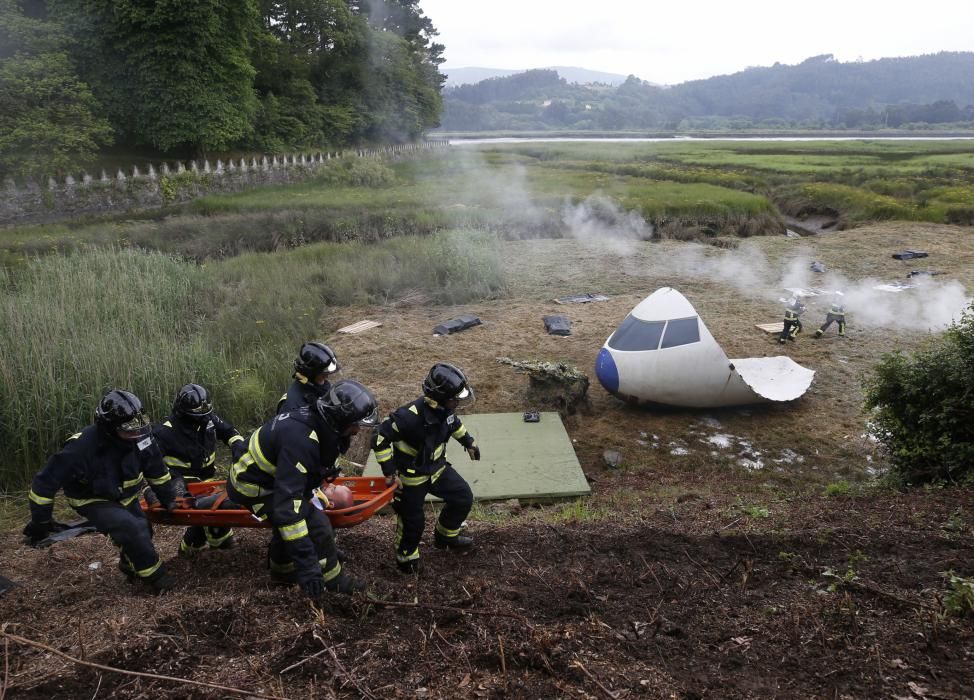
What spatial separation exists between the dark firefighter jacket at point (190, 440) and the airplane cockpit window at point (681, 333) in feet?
22.5

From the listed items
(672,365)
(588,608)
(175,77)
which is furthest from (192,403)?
(175,77)

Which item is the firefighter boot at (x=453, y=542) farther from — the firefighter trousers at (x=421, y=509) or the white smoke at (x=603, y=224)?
the white smoke at (x=603, y=224)

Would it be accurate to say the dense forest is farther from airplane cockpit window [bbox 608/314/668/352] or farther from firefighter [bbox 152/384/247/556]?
firefighter [bbox 152/384/247/556]

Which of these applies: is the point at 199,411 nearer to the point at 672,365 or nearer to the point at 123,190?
the point at 672,365

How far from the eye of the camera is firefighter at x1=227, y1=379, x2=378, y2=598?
14.5 feet

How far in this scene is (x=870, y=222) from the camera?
89.5ft

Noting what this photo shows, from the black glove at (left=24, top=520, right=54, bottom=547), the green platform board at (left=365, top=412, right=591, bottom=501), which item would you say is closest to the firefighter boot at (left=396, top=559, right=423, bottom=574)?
the green platform board at (left=365, top=412, right=591, bottom=501)

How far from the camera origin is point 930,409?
22.1 ft

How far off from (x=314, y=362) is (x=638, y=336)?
20.2 ft

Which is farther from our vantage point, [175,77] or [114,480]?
[175,77]

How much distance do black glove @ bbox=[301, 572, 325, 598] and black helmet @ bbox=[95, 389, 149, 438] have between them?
188 centimetres

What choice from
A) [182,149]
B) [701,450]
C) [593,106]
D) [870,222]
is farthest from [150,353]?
[593,106]

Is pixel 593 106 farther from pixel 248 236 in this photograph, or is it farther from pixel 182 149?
pixel 248 236

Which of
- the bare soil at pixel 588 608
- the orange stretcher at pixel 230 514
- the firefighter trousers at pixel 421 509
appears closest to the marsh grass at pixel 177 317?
the bare soil at pixel 588 608
